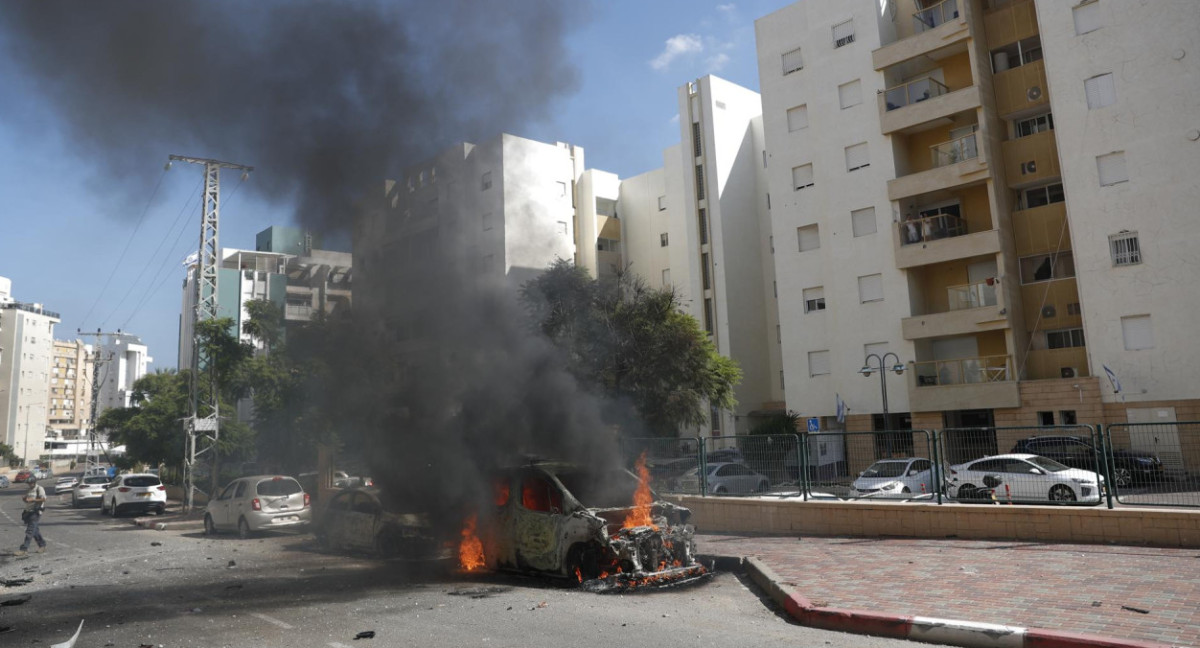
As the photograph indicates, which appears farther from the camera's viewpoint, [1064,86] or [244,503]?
[1064,86]

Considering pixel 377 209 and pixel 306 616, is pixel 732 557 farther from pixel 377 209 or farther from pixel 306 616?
pixel 377 209

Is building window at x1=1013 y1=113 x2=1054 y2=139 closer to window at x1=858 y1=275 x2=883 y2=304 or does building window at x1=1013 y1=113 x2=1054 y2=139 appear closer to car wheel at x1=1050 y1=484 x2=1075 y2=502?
window at x1=858 y1=275 x2=883 y2=304

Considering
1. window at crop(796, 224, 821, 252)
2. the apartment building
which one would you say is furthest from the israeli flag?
window at crop(796, 224, 821, 252)

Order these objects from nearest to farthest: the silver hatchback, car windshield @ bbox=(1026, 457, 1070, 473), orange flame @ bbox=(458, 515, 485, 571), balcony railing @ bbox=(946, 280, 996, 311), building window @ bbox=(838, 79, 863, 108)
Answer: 1. orange flame @ bbox=(458, 515, 485, 571)
2. car windshield @ bbox=(1026, 457, 1070, 473)
3. the silver hatchback
4. balcony railing @ bbox=(946, 280, 996, 311)
5. building window @ bbox=(838, 79, 863, 108)

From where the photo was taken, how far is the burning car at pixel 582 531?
29.8 feet

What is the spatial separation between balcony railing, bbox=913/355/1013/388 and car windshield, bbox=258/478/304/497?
20846 mm

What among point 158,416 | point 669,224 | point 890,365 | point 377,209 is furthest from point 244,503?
point 669,224

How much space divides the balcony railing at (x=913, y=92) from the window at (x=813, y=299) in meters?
7.51

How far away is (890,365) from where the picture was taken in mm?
28219

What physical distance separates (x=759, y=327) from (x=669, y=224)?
8817mm

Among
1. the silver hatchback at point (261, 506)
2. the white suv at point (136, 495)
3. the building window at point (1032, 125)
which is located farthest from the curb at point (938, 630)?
the building window at point (1032, 125)

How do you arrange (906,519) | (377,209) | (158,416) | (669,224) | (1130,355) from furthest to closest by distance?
(669,224) < (158,416) < (1130,355) < (377,209) < (906,519)

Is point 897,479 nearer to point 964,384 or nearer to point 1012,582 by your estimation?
point 1012,582

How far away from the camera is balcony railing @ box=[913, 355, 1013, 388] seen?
25297 mm
